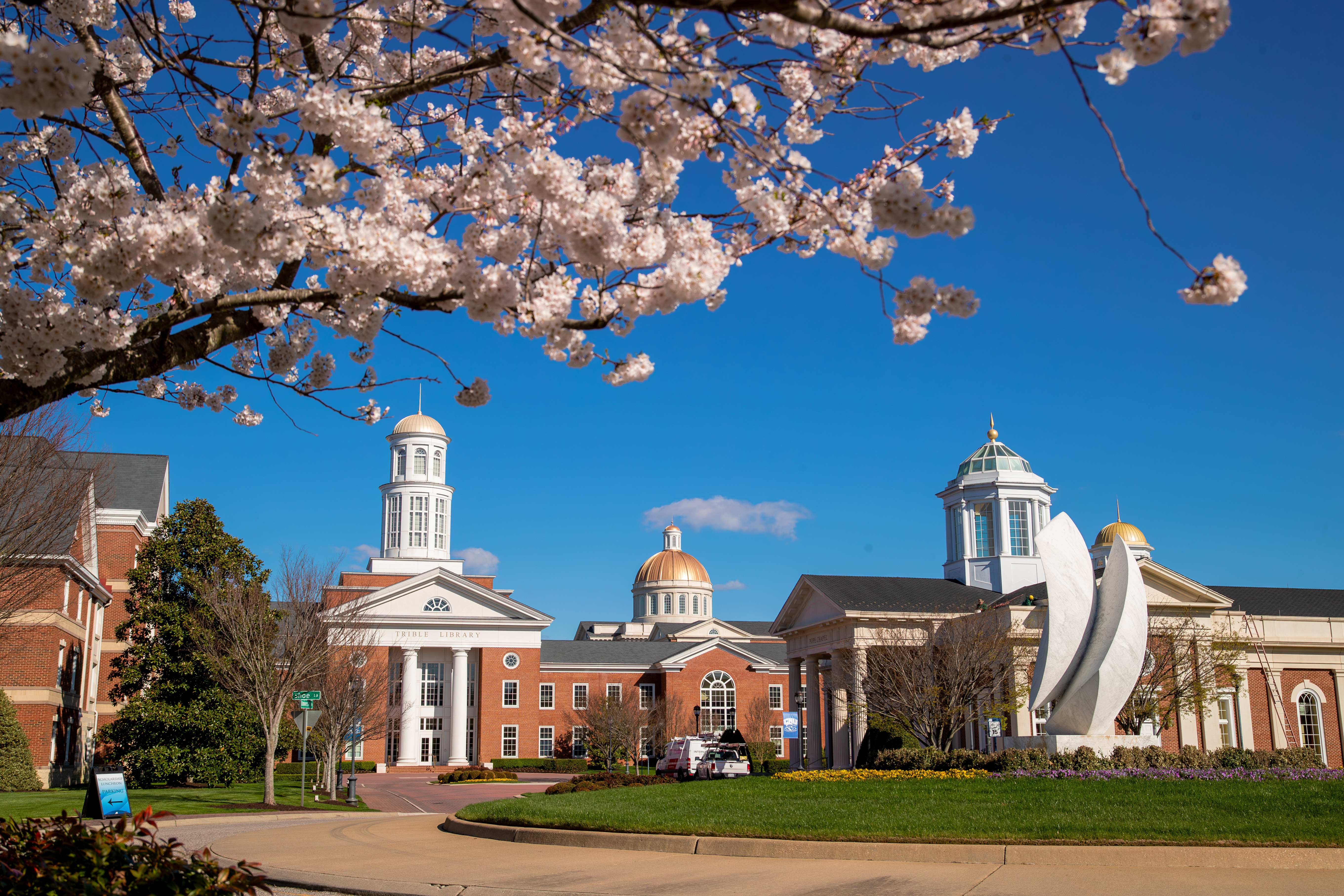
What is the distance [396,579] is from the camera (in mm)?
72812

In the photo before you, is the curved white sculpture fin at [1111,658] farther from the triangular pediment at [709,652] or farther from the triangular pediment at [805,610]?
the triangular pediment at [709,652]

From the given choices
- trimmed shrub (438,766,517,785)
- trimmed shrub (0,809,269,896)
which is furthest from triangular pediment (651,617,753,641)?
trimmed shrub (0,809,269,896)

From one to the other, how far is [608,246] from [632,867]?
26.3 ft

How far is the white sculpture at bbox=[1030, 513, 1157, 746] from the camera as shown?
858 inches

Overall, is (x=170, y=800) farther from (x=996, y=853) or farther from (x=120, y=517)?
(x=996, y=853)

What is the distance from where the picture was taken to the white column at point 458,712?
64375 millimetres

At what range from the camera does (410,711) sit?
64062 millimetres

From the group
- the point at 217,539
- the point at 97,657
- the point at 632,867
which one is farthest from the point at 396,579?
the point at 632,867

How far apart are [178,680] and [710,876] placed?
29764mm

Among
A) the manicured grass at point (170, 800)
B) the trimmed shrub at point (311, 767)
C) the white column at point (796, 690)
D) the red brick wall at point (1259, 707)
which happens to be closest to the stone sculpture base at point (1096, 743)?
the manicured grass at point (170, 800)

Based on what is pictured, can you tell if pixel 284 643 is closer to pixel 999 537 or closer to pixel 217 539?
pixel 217 539

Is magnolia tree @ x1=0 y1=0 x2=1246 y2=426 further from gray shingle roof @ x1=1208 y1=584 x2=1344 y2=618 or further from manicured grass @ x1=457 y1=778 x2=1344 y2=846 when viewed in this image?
gray shingle roof @ x1=1208 y1=584 x2=1344 y2=618

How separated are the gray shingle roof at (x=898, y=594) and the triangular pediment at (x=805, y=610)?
29 centimetres

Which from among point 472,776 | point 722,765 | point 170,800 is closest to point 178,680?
point 170,800
